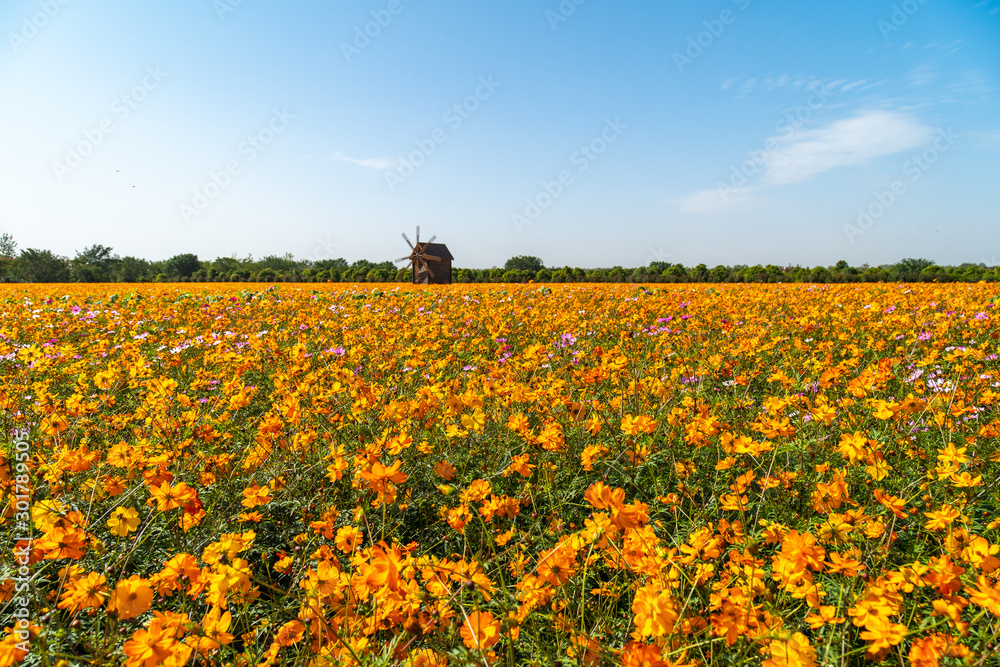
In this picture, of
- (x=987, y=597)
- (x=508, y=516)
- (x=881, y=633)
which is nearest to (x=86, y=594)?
(x=508, y=516)

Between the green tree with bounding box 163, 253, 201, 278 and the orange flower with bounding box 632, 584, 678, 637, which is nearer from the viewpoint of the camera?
the orange flower with bounding box 632, 584, 678, 637

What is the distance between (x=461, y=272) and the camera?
36.9 m

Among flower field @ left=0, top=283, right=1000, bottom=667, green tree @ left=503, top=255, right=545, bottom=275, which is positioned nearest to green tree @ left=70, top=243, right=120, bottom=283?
green tree @ left=503, top=255, right=545, bottom=275

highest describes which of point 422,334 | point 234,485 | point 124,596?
point 422,334

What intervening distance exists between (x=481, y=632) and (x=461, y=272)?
119ft

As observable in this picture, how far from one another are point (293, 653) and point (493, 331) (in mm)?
3099

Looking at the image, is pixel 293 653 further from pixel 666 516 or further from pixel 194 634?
pixel 666 516

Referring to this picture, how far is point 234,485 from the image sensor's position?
2.09 meters

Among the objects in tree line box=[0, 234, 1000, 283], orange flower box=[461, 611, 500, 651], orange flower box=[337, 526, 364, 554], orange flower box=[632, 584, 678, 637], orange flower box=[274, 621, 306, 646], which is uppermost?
tree line box=[0, 234, 1000, 283]

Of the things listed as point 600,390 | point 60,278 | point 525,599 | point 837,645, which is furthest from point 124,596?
point 60,278

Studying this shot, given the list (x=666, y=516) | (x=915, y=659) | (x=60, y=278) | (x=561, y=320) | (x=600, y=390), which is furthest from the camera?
(x=60, y=278)

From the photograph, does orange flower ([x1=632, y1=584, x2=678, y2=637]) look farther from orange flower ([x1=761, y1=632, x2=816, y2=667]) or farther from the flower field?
orange flower ([x1=761, y1=632, x2=816, y2=667])

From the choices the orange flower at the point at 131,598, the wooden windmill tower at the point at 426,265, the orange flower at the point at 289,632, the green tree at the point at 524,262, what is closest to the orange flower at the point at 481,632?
the orange flower at the point at 289,632

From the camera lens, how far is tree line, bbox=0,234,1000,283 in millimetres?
22062
